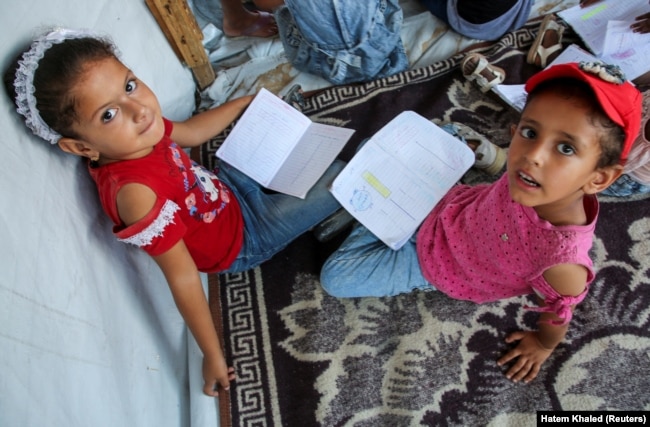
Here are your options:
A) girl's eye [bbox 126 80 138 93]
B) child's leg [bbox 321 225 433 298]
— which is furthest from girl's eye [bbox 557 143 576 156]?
girl's eye [bbox 126 80 138 93]

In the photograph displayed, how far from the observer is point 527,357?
945mm

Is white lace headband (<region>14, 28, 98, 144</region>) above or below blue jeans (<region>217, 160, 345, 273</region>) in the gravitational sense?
above

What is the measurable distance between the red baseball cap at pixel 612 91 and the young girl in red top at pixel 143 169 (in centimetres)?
64

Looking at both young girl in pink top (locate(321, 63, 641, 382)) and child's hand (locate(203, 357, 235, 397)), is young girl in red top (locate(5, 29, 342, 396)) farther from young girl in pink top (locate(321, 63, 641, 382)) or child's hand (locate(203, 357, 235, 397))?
young girl in pink top (locate(321, 63, 641, 382))

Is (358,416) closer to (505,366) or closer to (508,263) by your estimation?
(505,366)

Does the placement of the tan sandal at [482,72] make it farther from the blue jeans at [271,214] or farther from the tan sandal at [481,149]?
the blue jeans at [271,214]

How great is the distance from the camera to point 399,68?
135 cm

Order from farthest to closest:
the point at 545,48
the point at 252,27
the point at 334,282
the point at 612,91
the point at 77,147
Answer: the point at 252,27
the point at 545,48
the point at 334,282
the point at 77,147
the point at 612,91

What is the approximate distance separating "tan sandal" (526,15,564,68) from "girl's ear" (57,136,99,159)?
3.98 feet

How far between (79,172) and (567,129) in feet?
2.51

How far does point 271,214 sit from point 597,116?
2.28ft

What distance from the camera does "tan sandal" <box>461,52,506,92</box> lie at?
126 cm

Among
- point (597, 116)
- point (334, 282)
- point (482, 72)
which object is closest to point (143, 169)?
point (334, 282)

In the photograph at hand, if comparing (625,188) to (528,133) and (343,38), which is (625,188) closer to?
(528,133)
